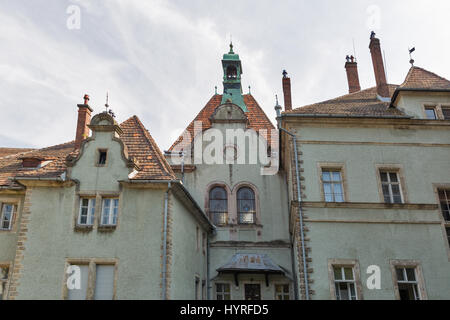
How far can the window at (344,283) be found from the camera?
16031mm

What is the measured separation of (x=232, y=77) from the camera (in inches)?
1232

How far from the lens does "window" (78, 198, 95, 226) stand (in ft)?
54.3

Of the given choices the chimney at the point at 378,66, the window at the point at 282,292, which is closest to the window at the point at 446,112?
the chimney at the point at 378,66

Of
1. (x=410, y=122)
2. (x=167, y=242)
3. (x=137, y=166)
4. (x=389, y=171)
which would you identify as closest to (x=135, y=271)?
(x=167, y=242)

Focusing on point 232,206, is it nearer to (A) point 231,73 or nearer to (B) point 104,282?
(B) point 104,282

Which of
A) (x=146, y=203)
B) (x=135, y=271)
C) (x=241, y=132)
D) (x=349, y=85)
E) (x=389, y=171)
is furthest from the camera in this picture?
(x=349, y=85)

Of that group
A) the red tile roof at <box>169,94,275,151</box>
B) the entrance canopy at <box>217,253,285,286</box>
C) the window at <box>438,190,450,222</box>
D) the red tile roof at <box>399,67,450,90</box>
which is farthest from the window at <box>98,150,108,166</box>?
the window at <box>438,190,450,222</box>

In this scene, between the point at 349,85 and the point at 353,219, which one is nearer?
the point at 353,219

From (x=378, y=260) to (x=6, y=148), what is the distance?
2242cm

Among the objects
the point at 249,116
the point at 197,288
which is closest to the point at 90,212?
the point at 197,288

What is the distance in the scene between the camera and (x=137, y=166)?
1747cm

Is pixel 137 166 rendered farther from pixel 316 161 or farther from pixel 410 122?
pixel 410 122

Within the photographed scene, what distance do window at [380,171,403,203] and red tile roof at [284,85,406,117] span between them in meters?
2.70
